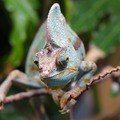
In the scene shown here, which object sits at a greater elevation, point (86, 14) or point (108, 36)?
point (86, 14)

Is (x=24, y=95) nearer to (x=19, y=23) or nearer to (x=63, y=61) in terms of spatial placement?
(x=63, y=61)

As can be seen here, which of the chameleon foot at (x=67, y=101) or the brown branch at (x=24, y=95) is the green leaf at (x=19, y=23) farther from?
the chameleon foot at (x=67, y=101)

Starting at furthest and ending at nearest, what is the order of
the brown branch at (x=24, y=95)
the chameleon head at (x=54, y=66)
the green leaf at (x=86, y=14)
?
the green leaf at (x=86, y=14) → the brown branch at (x=24, y=95) → the chameleon head at (x=54, y=66)

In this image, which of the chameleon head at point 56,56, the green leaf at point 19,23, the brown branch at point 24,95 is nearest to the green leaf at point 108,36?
the green leaf at point 19,23

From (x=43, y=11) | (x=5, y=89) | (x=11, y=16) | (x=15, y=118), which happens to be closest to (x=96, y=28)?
(x=43, y=11)

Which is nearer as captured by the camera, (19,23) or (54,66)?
(54,66)

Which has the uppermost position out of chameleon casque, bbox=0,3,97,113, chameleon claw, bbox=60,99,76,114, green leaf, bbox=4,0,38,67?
green leaf, bbox=4,0,38,67

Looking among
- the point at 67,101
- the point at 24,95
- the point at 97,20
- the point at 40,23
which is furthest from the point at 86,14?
the point at 67,101

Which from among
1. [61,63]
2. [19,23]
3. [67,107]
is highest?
[19,23]

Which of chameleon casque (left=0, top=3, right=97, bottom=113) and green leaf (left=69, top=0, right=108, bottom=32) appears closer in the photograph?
chameleon casque (left=0, top=3, right=97, bottom=113)

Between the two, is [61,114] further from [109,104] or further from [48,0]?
[109,104]

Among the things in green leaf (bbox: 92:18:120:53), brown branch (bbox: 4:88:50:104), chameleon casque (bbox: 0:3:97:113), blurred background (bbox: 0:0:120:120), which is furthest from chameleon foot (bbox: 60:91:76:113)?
green leaf (bbox: 92:18:120:53)

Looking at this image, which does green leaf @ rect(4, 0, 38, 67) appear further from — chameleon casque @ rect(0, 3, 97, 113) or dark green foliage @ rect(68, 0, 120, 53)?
chameleon casque @ rect(0, 3, 97, 113)
